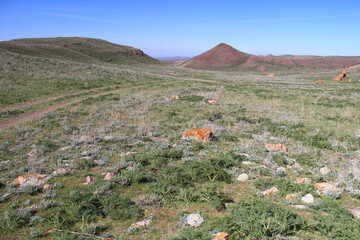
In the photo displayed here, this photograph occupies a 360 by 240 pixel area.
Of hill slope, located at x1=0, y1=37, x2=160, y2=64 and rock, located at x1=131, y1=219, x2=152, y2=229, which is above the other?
hill slope, located at x1=0, y1=37, x2=160, y2=64

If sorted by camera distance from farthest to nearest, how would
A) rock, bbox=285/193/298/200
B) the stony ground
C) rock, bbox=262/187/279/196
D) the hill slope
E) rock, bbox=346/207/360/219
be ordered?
the hill slope → rock, bbox=262/187/279/196 → rock, bbox=285/193/298/200 → rock, bbox=346/207/360/219 → the stony ground

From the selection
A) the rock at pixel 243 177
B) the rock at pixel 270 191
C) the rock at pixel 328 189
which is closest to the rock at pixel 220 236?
the rock at pixel 270 191

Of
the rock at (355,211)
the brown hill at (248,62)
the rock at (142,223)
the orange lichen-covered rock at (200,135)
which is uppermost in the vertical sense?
the brown hill at (248,62)

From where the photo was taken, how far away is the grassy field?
454cm

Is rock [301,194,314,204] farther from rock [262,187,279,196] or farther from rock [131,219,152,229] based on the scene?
rock [131,219,152,229]

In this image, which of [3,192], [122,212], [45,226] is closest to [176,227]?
[122,212]

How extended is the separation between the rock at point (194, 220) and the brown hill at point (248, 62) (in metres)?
94.3

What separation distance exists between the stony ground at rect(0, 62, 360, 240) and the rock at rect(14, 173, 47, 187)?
0.03 meters

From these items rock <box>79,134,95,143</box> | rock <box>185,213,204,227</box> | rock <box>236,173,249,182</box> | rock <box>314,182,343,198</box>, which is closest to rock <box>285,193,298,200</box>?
rock <box>314,182,343,198</box>

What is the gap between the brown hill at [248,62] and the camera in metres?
98.8

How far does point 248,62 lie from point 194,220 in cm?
10459

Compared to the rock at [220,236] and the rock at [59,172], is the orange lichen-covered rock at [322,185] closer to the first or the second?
the rock at [220,236]

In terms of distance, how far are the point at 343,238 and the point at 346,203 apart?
1.68 m

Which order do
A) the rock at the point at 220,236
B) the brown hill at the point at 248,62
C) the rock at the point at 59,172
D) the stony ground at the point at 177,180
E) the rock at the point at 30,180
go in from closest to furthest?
the rock at the point at 220,236, the stony ground at the point at 177,180, the rock at the point at 30,180, the rock at the point at 59,172, the brown hill at the point at 248,62
